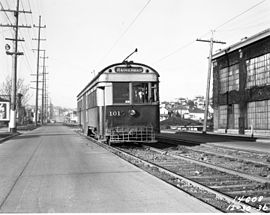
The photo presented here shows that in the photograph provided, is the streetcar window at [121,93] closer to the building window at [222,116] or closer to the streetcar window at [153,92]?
the streetcar window at [153,92]

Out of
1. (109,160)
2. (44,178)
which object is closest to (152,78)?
(109,160)

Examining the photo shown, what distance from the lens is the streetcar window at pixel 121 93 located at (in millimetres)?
16594

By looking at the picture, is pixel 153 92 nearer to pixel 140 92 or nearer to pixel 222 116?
pixel 140 92

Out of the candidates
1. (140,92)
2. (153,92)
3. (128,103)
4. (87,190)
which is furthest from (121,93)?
(87,190)

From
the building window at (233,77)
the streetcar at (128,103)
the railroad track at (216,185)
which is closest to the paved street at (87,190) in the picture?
the railroad track at (216,185)

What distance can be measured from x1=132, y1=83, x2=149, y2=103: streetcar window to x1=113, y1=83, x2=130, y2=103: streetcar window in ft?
0.99

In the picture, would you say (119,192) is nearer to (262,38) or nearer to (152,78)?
(152,78)

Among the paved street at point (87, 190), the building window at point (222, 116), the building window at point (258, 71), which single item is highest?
the building window at point (258, 71)

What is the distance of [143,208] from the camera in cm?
608

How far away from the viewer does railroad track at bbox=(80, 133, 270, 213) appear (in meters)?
6.21

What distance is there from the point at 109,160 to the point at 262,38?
2478cm

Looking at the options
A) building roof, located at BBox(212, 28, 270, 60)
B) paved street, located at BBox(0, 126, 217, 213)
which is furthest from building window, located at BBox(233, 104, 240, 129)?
paved street, located at BBox(0, 126, 217, 213)

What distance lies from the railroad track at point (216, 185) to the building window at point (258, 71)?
75.0 ft

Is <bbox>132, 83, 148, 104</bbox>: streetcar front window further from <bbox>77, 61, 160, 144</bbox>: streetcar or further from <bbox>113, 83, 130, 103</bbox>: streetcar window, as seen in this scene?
<bbox>113, 83, 130, 103</bbox>: streetcar window
